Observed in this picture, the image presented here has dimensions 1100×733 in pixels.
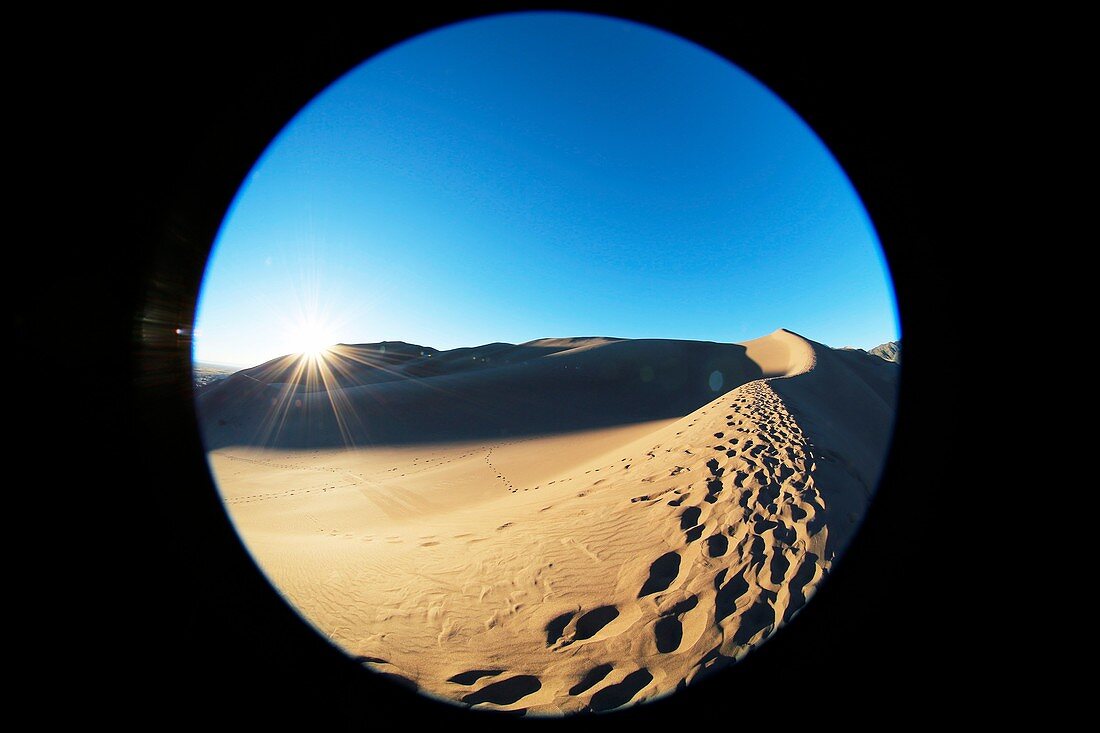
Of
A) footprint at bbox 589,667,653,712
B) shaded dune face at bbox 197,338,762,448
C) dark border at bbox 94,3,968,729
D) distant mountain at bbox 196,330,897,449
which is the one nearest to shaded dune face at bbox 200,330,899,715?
footprint at bbox 589,667,653,712

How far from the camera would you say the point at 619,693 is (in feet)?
8.66

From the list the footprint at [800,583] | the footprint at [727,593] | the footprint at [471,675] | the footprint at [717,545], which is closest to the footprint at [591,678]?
the footprint at [471,675]

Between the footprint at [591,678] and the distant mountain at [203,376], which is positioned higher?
the distant mountain at [203,376]

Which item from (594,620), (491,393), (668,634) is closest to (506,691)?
(594,620)

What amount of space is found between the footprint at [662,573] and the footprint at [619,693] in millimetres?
892

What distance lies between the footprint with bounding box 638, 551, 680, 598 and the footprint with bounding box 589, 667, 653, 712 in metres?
0.89

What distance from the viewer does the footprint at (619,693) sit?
2.59 m

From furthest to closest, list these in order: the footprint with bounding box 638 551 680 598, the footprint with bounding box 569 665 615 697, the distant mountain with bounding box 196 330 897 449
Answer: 1. the distant mountain with bounding box 196 330 897 449
2. the footprint with bounding box 638 551 680 598
3. the footprint with bounding box 569 665 615 697

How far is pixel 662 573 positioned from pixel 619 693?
1.39m

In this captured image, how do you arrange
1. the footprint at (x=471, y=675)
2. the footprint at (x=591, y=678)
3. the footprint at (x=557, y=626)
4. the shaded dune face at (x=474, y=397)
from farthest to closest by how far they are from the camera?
the shaded dune face at (x=474, y=397)
the footprint at (x=557, y=626)
the footprint at (x=471, y=675)
the footprint at (x=591, y=678)

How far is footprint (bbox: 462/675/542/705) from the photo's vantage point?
8.96ft

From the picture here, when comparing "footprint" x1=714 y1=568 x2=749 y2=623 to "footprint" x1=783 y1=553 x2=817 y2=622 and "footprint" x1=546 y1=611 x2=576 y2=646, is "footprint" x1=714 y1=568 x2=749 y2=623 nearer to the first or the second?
"footprint" x1=783 y1=553 x2=817 y2=622

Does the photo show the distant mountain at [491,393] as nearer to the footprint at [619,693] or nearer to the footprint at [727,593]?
the footprint at [727,593]

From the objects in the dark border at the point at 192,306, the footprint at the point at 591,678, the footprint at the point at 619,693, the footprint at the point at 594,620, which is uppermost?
the dark border at the point at 192,306
